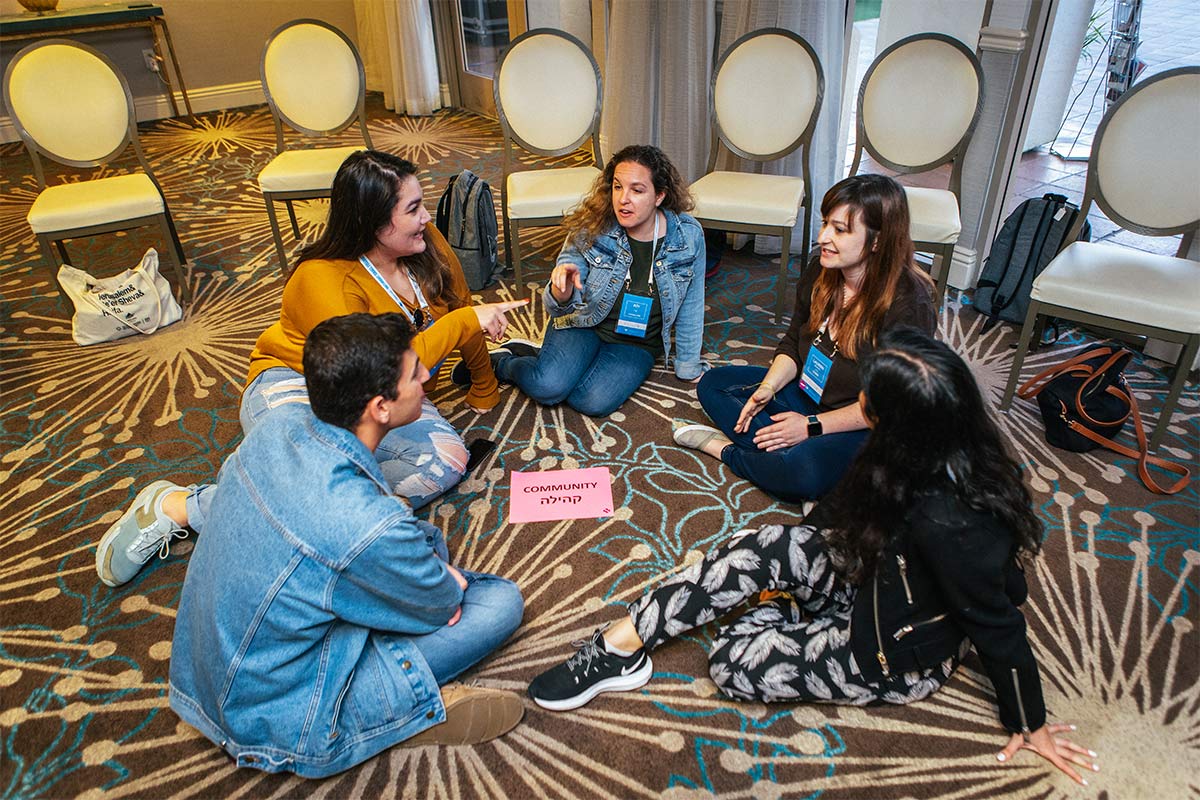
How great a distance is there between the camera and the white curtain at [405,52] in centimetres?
580

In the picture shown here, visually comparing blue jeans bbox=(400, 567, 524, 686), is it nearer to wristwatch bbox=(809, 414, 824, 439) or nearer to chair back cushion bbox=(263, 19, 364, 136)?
wristwatch bbox=(809, 414, 824, 439)

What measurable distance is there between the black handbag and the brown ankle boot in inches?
78.7

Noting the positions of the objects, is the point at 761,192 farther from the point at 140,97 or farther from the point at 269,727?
the point at 140,97

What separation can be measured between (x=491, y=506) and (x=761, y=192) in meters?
1.78

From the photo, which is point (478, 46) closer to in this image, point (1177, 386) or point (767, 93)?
point (767, 93)

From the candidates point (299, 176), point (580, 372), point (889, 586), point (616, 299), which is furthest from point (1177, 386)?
point (299, 176)

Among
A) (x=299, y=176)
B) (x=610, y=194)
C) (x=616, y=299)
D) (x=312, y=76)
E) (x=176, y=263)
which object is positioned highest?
(x=312, y=76)

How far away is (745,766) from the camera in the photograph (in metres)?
1.69

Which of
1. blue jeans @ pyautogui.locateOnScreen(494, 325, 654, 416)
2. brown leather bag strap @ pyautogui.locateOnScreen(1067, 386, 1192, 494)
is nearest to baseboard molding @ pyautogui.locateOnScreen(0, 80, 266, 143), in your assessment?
blue jeans @ pyautogui.locateOnScreen(494, 325, 654, 416)

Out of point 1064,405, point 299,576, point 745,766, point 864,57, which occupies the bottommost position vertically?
point 745,766

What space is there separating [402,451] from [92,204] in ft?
6.81

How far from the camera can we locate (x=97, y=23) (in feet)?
17.9

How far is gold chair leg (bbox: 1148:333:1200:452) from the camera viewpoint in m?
2.42

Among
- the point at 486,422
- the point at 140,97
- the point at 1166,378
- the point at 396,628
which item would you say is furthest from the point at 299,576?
the point at 140,97
